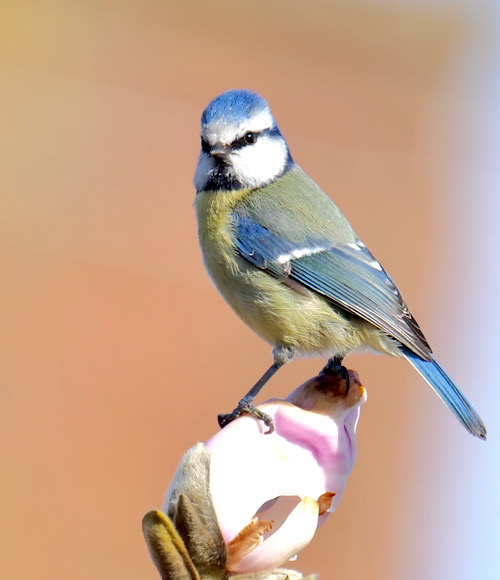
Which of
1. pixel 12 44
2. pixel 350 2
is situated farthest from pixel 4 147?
pixel 350 2

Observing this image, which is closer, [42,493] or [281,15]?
[42,493]

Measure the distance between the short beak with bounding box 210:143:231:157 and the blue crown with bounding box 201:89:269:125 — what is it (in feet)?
0.16

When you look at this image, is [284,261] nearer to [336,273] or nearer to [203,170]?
[336,273]

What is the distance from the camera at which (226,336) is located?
13.5 feet

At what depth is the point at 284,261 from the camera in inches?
69.0

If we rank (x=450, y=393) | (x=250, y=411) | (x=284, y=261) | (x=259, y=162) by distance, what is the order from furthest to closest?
(x=259, y=162) < (x=284, y=261) < (x=450, y=393) < (x=250, y=411)

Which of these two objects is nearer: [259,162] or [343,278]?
[343,278]

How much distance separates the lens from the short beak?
69.0 inches

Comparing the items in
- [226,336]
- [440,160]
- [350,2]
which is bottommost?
[226,336]

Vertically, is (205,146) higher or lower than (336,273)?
higher

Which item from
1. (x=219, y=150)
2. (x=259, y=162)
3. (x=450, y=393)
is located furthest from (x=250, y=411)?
(x=259, y=162)

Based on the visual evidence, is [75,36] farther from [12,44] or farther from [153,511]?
[153,511]

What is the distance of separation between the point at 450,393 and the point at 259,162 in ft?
2.11

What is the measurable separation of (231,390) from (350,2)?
2.74 meters
